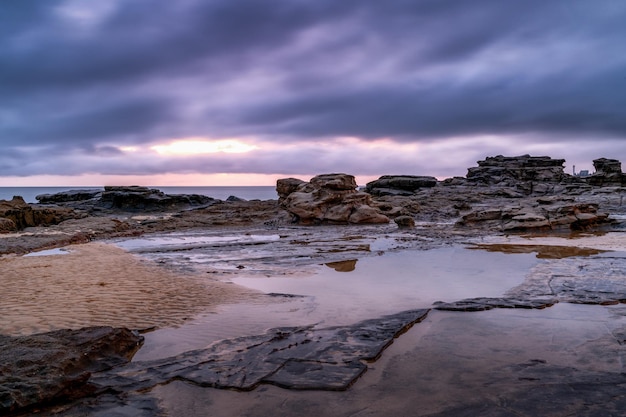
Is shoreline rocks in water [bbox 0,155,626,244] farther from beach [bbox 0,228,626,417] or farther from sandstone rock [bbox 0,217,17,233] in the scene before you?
beach [bbox 0,228,626,417]

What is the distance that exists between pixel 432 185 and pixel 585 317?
4002 cm

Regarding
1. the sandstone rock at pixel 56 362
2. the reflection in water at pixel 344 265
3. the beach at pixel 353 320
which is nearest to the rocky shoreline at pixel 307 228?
the sandstone rock at pixel 56 362

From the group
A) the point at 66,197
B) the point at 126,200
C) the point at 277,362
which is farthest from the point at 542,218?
the point at 66,197

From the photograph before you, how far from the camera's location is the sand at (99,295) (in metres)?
7.41

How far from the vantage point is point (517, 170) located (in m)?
48.5

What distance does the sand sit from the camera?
7.41m

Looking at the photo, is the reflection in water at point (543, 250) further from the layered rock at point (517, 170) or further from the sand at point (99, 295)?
the layered rock at point (517, 170)

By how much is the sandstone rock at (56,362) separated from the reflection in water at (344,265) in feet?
21.8

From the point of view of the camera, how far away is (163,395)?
4.68 meters

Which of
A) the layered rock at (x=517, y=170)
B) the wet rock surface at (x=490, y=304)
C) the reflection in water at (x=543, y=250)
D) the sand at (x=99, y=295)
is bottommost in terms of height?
the reflection in water at (x=543, y=250)

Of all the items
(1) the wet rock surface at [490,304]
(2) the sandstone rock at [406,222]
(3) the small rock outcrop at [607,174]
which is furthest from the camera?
(3) the small rock outcrop at [607,174]

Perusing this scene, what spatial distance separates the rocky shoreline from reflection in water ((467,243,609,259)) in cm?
167

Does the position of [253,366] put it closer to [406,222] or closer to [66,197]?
[406,222]

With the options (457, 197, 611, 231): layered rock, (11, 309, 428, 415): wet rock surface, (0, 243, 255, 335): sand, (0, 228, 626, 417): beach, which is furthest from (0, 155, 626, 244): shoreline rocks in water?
(11, 309, 428, 415): wet rock surface
